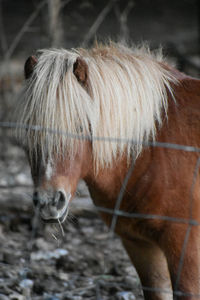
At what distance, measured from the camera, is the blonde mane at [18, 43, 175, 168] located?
242 centimetres

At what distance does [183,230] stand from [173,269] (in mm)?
237

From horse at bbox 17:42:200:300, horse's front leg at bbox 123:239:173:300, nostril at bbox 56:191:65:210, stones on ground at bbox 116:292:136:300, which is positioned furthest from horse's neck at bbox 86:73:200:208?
stones on ground at bbox 116:292:136:300

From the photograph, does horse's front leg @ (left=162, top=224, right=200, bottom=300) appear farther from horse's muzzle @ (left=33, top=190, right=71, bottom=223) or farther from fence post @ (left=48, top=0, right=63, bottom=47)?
fence post @ (left=48, top=0, right=63, bottom=47)

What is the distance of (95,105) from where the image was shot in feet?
8.21

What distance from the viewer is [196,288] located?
8.42ft

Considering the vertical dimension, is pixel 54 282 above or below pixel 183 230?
below

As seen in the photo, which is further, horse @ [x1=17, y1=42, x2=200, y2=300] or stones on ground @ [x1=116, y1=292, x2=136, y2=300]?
stones on ground @ [x1=116, y1=292, x2=136, y2=300]

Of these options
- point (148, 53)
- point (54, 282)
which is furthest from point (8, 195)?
point (148, 53)

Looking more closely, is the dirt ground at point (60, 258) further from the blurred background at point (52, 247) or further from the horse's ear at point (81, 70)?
the horse's ear at point (81, 70)

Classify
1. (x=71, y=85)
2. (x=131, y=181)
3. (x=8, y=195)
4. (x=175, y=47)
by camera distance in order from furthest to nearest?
(x=175, y=47) < (x=8, y=195) < (x=131, y=181) < (x=71, y=85)

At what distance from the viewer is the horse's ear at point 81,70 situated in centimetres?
246

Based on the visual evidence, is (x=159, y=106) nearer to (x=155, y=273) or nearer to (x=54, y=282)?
(x=155, y=273)

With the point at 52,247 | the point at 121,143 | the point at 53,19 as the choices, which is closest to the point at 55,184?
the point at 121,143

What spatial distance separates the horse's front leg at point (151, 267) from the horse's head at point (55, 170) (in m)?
0.85
